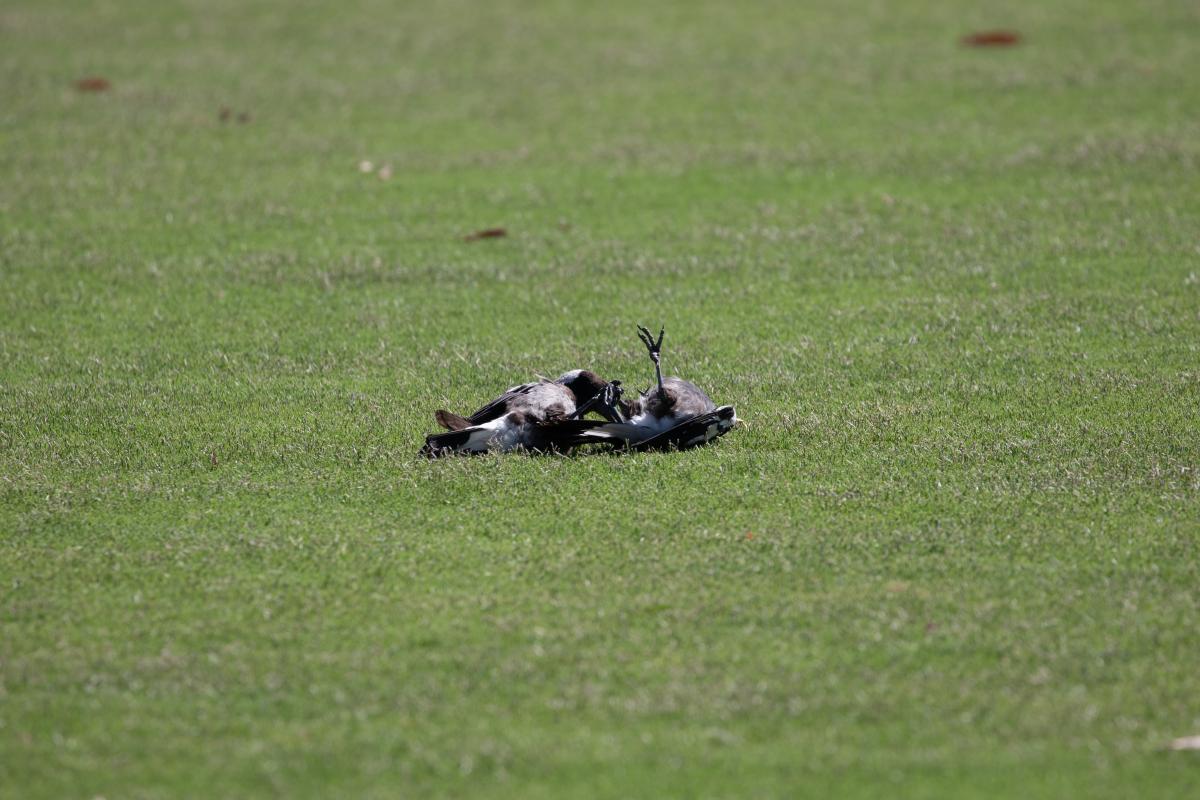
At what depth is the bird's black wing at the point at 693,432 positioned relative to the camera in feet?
18.5

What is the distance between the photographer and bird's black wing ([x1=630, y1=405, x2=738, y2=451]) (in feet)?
18.5

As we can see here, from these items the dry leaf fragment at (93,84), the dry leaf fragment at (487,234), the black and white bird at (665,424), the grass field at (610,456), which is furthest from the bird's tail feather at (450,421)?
the dry leaf fragment at (93,84)

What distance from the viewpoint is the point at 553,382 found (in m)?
5.94

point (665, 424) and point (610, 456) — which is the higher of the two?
point (665, 424)

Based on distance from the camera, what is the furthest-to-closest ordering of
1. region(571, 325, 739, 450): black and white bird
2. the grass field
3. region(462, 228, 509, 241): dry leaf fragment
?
region(462, 228, 509, 241): dry leaf fragment
region(571, 325, 739, 450): black and white bird
the grass field

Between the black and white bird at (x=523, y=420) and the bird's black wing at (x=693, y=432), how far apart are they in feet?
0.62

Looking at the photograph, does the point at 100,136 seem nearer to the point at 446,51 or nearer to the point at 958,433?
the point at 446,51

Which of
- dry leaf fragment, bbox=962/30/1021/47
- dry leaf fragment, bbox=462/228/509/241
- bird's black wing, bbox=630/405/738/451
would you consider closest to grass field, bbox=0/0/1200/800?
bird's black wing, bbox=630/405/738/451

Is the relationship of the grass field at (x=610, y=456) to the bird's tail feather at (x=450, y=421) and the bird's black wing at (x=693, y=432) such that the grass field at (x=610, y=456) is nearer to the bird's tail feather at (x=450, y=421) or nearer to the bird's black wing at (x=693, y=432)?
the bird's black wing at (x=693, y=432)

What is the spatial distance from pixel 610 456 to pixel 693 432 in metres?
0.37

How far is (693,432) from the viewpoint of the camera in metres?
5.67

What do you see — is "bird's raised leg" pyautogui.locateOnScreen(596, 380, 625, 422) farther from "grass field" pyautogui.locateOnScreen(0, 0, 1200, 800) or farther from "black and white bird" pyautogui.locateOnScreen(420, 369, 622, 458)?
"grass field" pyautogui.locateOnScreen(0, 0, 1200, 800)

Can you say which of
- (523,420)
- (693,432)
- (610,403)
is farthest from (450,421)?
(693,432)

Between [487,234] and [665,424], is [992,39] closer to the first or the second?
[487,234]
